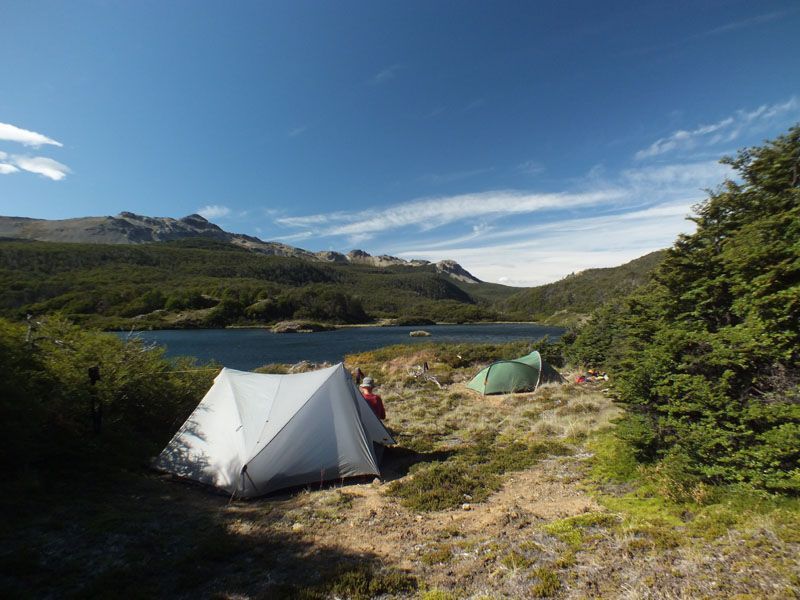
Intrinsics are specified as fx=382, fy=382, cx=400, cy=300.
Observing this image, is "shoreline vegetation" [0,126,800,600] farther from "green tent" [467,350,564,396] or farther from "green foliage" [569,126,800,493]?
"green tent" [467,350,564,396]

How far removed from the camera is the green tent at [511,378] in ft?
61.9

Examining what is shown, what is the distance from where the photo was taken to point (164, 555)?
537 cm

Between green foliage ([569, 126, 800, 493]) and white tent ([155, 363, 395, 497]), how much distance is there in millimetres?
5841

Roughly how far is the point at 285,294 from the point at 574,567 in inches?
6238

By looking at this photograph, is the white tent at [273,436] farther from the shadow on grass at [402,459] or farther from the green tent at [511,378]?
the green tent at [511,378]

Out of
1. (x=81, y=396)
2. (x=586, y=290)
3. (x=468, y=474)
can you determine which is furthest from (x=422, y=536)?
(x=586, y=290)

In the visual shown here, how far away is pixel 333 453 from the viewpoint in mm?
8531

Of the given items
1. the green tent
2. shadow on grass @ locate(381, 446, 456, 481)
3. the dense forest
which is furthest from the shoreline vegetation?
the dense forest

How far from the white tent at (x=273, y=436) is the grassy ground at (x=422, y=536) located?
1.32ft

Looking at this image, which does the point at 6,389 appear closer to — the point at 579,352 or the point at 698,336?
the point at 698,336

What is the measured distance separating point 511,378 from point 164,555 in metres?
16.2

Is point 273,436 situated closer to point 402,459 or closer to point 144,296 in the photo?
point 402,459

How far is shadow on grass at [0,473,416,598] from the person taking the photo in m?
4.53

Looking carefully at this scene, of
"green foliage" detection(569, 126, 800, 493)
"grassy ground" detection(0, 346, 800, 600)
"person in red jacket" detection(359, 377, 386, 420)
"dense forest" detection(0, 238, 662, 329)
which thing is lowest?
"grassy ground" detection(0, 346, 800, 600)
